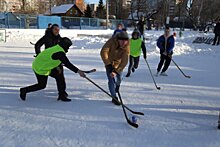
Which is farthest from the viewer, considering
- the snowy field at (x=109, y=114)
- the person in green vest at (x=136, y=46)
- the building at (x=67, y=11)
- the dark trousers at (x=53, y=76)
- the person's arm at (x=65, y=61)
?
the building at (x=67, y=11)

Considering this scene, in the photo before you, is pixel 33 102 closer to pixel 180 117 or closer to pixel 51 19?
pixel 180 117

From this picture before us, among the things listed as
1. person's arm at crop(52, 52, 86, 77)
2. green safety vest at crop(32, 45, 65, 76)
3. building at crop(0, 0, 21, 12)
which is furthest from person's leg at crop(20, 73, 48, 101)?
building at crop(0, 0, 21, 12)

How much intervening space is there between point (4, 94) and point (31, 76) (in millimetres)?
1762

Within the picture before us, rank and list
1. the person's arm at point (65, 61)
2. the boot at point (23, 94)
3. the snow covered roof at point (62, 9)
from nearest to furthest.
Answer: the person's arm at point (65, 61), the boot at point (23, 94), the snow covered roof at point (62, 9)

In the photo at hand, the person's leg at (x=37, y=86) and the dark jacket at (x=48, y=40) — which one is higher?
the dark jacket at (x=48, y=40)

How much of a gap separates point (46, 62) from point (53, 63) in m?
0.13

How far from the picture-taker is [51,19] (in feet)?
84.4

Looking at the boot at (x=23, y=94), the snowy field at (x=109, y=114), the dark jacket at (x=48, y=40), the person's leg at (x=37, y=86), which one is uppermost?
the dark jacket at (x=48, y=40)

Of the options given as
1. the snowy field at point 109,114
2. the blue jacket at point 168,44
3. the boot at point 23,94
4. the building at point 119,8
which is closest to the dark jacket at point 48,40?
the snowy field at point 109,114

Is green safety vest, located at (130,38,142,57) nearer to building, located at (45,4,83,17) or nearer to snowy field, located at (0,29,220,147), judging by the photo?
snowy field, located at (0,29,220,147)

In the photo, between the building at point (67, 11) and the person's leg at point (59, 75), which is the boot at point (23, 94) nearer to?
the person's leg at point (59, 75)

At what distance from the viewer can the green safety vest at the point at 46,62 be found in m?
4.24

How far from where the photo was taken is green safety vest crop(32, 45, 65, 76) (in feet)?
13.9

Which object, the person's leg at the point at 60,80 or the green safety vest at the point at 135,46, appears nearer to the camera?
the person's leg at the point at 60,80
